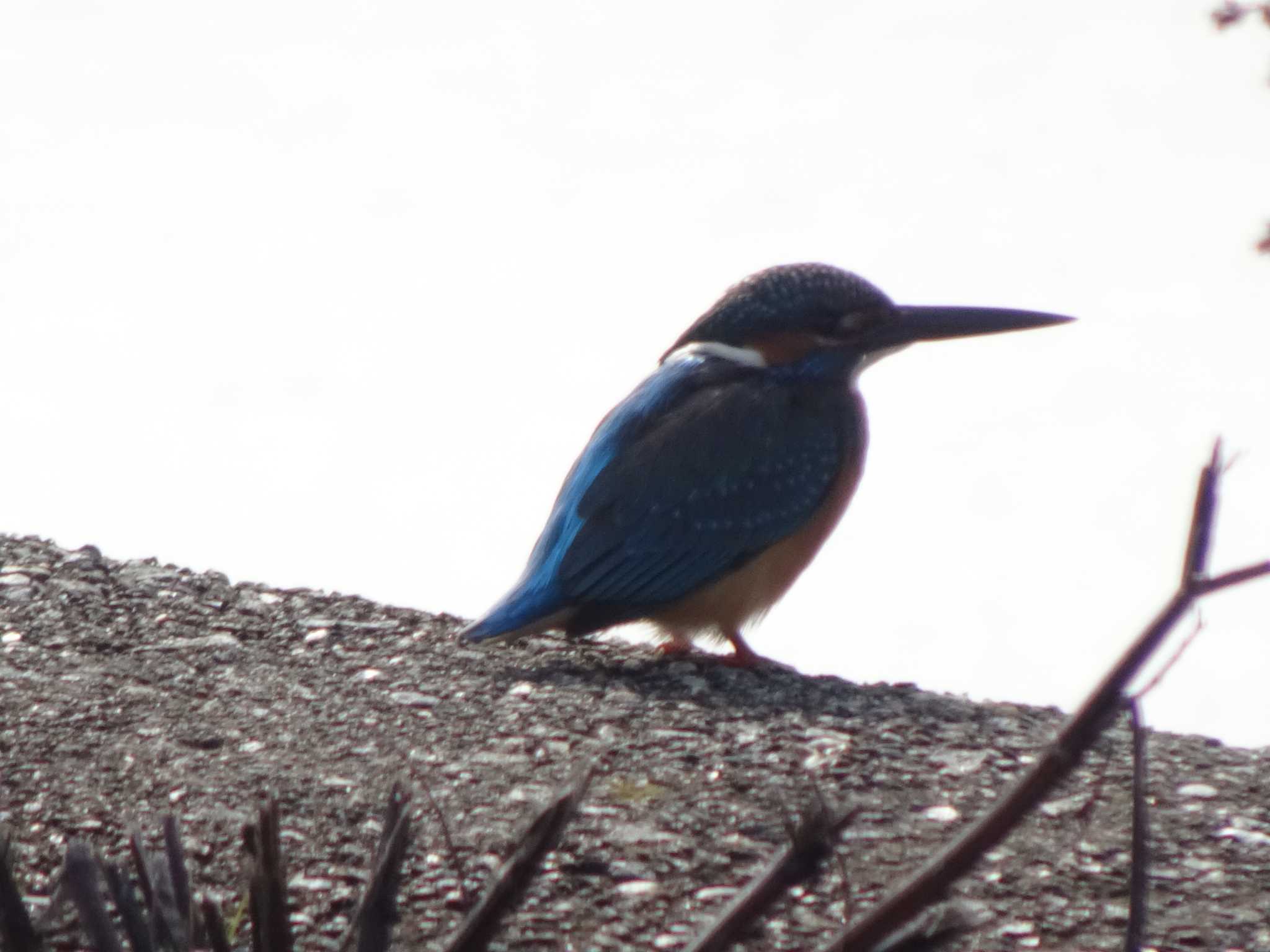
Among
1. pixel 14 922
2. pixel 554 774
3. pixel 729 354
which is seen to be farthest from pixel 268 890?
pixel 729 354

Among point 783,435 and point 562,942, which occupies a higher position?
point 783,435

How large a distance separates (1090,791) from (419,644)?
172cm

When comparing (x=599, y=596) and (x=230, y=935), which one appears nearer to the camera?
(x=230, y=935)

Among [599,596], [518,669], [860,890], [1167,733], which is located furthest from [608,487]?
[860,890]

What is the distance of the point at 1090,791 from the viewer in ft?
11.0

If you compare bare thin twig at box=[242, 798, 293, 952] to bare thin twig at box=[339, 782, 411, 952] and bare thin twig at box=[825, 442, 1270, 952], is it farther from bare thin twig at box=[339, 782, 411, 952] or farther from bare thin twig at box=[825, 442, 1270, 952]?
bare thin twig at box=[825, 442, 1270, 952]

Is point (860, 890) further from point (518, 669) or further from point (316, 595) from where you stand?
point (316, 595)

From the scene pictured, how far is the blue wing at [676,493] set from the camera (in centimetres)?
448

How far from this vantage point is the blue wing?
4477 millimetres

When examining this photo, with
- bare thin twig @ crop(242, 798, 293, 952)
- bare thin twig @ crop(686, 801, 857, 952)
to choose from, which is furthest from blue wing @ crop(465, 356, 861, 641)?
bare thin twig @ crop(686, 801, 857, 952)

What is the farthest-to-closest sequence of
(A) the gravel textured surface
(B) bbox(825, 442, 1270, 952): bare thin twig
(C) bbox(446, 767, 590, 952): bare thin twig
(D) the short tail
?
1. (D) the short tail
2. (A) the gravel textured surface
3. (C) bbox(446, 767, 590, 952): bare thin twig
4. (B) bbox(825, 442, 1270, 952): bare thin twig

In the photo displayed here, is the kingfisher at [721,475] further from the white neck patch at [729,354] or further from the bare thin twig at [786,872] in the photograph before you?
the bare thin twig at [786,872]

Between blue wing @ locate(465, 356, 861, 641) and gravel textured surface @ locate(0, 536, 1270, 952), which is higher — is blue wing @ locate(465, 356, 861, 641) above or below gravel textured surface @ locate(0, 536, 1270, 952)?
above

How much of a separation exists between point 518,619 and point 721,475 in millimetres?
703
